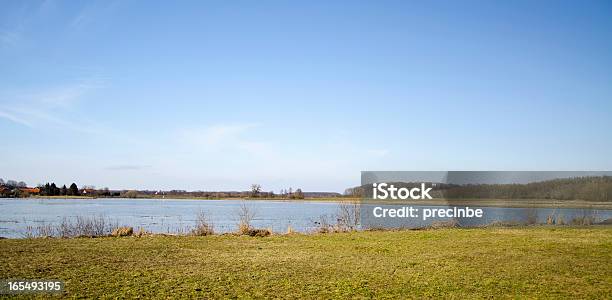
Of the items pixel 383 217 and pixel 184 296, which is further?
pixel 383 217

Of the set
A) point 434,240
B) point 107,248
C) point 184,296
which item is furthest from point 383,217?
point 184,296

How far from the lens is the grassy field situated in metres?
9.07

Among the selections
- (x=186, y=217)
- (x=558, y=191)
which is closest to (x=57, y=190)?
(x=186, y=217)

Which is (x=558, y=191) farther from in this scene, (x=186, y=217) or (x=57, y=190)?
(x=57, y=190)

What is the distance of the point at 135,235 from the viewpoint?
61.1 ft

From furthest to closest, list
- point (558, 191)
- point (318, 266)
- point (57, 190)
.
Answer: point (57, 190) < point (558, 191) < point (318, 266)

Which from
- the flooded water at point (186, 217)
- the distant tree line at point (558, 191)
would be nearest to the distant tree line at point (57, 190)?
the flooded water at point (186, 217)

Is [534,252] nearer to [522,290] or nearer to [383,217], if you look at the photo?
[522,290]

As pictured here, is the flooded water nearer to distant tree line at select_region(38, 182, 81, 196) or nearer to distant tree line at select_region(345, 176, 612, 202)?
distant tree line at select_region(345, 176, 612, 202)

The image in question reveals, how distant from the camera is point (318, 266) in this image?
473 inches

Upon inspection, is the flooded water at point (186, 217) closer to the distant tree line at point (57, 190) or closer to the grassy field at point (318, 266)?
the grassy field at point (318, 266)

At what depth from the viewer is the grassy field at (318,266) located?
29.8 ft

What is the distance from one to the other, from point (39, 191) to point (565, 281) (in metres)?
119

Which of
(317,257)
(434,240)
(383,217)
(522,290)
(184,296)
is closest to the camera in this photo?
(184,296)
